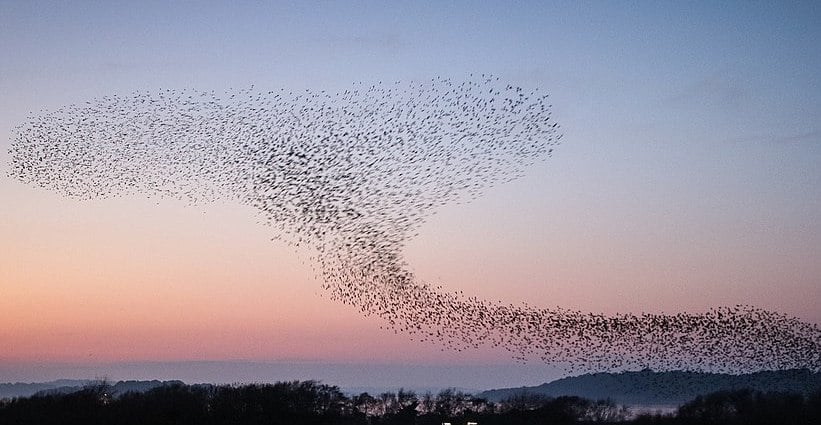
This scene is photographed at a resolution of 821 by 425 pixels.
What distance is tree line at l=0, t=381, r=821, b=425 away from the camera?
3789 inches

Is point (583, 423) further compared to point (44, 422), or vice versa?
point (583, 423)

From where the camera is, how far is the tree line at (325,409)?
96.2 metres

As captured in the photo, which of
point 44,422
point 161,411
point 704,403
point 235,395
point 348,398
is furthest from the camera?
point 348,398

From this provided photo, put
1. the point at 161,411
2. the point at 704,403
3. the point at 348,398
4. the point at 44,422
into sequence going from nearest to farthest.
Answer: the point at 44,422 < the point at 161,411 < the point at 704,403 < the point at 348,398

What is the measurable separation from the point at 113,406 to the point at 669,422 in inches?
2393

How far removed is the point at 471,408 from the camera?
124688 millimetres

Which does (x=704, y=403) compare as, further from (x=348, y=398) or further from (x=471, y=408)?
(x=348, y=398)

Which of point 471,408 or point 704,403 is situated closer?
point 704,403

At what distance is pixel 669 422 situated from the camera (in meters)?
111

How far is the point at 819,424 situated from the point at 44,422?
7221cm

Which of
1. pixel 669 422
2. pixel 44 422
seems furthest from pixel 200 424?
pixel 669 422

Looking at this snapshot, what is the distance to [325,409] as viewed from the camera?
110625 millimetres

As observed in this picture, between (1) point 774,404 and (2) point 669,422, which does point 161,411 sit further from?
(1) point 774,404

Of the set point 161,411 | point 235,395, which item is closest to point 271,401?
point 235,395
